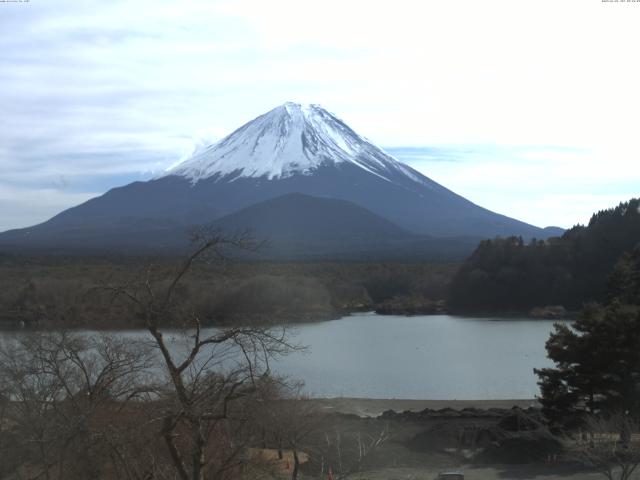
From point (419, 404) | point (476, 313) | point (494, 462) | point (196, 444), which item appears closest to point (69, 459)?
point (196, 444)

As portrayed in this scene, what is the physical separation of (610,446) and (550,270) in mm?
44865

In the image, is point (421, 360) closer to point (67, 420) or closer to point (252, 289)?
point (252, 289)

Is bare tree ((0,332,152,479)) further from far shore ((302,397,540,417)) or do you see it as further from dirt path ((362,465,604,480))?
far shore ((302,397,540,417))

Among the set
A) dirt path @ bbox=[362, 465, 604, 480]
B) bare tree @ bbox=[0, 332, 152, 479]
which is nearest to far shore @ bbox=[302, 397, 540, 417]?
dirt path @ bbox=[362, 465, 604, 480]

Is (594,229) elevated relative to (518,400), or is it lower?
elevated

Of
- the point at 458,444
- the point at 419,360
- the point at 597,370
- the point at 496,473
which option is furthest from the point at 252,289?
the point at 496,473

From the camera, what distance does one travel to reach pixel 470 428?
1631 cm

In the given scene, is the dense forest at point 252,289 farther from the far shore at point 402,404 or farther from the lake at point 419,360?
the far shore at point 402,404

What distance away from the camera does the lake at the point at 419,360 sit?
2316cm

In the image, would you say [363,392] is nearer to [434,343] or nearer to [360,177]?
[434,343]

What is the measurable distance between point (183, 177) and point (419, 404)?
118720 mm

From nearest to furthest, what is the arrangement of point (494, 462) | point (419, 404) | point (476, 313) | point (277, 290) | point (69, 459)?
point (69, 459) < point (494, 462) < point (419, 404) < point (277, 290) < point (476, 313)

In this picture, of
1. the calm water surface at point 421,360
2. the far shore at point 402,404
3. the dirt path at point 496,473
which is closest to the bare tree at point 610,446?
the dirt path at point 496,473

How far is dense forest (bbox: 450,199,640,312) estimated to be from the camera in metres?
54.6
